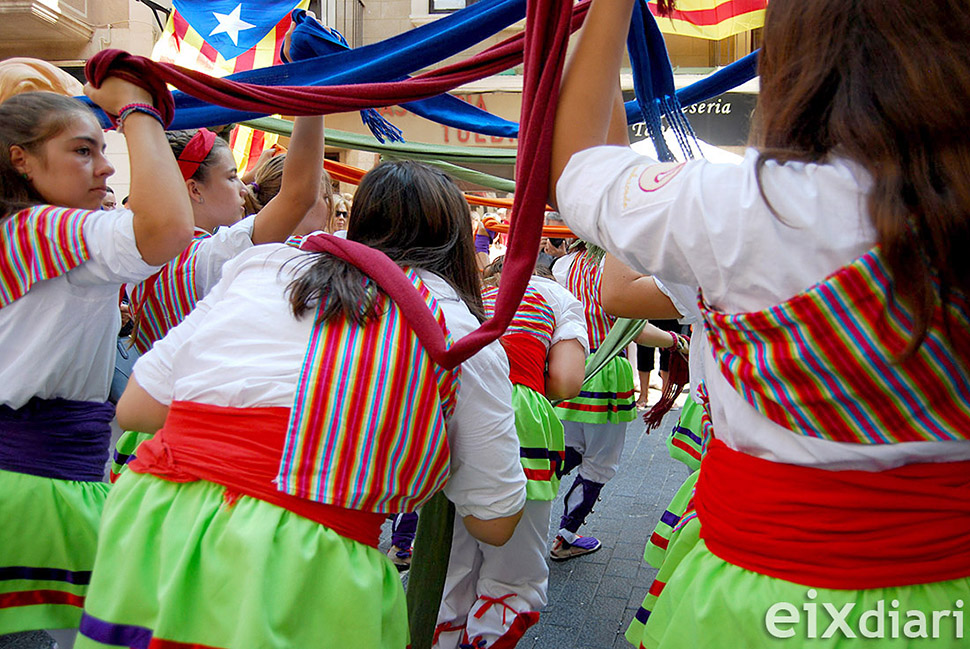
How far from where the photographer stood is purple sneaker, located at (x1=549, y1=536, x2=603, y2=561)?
3.79 m

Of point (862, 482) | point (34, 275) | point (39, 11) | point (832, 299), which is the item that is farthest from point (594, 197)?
point (39, 11)

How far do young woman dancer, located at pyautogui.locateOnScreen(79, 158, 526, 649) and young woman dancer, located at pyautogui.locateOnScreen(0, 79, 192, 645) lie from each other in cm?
40

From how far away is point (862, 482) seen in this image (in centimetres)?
100

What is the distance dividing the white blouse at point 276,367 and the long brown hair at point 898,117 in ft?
2.53

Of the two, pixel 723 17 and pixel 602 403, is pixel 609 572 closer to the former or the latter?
pixel 602 403

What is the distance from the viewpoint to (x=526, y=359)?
290 cm

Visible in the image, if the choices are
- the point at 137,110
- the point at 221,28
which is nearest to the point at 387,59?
the point at 137,110

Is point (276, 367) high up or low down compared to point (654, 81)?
down

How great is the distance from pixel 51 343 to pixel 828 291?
163cm

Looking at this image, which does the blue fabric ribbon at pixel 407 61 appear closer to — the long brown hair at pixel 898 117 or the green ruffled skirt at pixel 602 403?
the long brown hair at pixel 898 117

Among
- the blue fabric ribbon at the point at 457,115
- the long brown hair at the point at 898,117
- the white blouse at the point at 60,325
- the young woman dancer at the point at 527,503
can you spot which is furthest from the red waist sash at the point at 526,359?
the long brown hair at the point at 898,117

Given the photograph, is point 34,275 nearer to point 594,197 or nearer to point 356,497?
point 356,497

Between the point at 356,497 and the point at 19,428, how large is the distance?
978mm

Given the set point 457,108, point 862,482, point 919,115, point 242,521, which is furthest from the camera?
point 457,108
